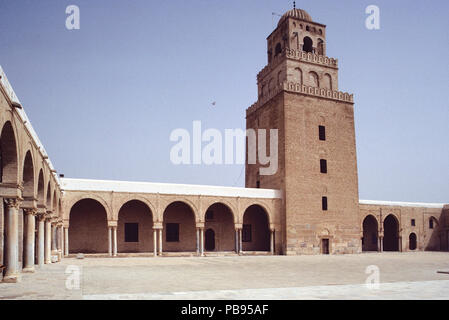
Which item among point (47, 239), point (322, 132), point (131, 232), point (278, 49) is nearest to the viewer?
point (47, 239)

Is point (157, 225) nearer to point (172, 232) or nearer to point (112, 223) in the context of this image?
point (112, 223)

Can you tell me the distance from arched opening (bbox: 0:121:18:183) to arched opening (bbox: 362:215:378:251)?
29786 millimetres

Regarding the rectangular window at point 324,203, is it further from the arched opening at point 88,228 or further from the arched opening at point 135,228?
the arched opening at point 88,228

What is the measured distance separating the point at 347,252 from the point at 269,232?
5548 millimetres

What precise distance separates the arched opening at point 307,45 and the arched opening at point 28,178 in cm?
2394

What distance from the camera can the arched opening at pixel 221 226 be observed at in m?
29.6

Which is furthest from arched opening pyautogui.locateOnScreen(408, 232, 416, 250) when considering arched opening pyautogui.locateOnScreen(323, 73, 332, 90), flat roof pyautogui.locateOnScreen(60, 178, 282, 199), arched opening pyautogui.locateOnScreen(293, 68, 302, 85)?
arched opening pyautogui.locateOnScreen(293, 68, 302, 85)

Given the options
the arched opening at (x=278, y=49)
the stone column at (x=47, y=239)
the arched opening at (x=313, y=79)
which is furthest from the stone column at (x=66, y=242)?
the arched opening at (x=278, y=49)

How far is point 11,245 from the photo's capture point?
10680 mm

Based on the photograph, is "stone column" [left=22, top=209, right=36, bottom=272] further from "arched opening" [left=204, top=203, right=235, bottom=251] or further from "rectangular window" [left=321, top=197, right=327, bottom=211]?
"rectangular window" [left=321, top=197, right=327, bottom=211]

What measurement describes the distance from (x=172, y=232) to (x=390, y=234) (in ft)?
61.8

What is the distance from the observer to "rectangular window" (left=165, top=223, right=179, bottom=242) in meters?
28.0

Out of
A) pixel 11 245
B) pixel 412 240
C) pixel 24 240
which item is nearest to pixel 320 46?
pixel 412 240
